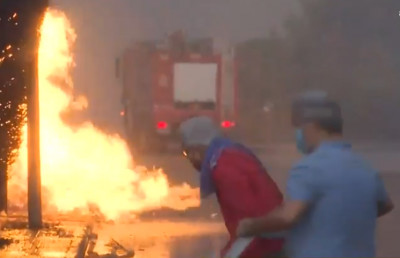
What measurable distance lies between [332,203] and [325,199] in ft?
0.12

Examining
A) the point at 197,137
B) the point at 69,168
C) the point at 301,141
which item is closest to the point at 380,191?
the point at 301,141

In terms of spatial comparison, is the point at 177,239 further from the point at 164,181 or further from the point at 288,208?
the point at 288,208

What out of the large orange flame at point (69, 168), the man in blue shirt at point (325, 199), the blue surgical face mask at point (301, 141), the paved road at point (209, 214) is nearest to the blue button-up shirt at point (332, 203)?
the man in blue shirt at point (325, 199)

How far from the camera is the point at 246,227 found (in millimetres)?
5008

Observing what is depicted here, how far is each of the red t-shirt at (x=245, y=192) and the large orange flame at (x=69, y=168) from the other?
12.0 m

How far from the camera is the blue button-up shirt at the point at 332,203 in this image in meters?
4.93

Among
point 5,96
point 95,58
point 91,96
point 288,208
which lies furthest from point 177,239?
point 95,58

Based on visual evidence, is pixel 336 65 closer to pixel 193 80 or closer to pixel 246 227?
pixel 193 80

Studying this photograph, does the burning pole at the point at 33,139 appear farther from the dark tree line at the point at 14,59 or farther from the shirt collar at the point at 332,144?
the shirt collar at the point at 332,144

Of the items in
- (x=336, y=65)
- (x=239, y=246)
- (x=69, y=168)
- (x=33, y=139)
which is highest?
(x=239, y=246)

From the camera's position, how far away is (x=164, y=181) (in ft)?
75.7

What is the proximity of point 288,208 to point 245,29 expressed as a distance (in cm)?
5356

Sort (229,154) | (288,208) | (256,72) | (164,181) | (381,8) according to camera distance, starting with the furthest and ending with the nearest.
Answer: (381,8) < (256,72) < (164,181) < (229,154) < (288,208)

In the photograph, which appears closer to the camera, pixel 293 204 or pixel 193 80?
pixel 293 204
